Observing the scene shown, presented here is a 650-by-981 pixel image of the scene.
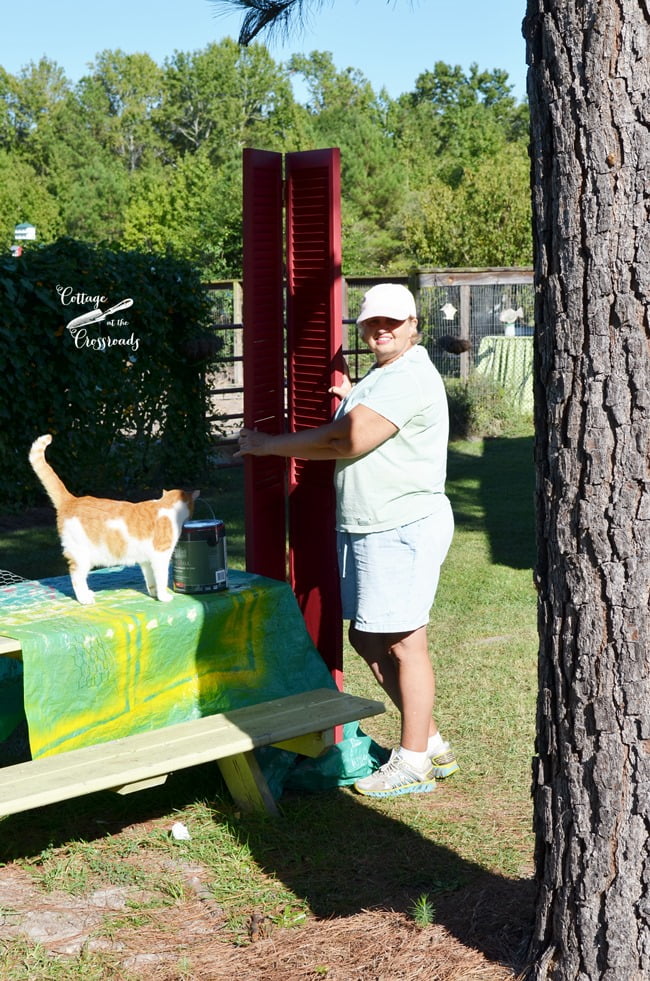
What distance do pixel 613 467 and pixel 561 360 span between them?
0.86 feet

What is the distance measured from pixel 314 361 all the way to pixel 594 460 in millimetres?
2163

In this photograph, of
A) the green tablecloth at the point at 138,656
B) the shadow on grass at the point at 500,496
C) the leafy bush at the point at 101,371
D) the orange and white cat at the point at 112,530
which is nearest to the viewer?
the green tablecloth at the point at 138,656

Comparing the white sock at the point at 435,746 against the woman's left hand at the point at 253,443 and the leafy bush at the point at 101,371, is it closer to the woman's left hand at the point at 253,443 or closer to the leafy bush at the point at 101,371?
the woman's left hand at the point at 253,443

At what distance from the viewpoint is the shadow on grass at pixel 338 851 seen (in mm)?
3217

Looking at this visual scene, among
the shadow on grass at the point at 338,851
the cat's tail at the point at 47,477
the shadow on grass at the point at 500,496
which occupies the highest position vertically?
the cat's tail at the point at 47,477

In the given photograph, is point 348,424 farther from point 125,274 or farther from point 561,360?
point 125,274

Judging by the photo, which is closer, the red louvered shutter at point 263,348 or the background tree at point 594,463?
the background tree at point 594,463

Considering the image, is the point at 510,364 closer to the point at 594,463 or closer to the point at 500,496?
the point at 500,496

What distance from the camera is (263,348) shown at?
14.7 ft

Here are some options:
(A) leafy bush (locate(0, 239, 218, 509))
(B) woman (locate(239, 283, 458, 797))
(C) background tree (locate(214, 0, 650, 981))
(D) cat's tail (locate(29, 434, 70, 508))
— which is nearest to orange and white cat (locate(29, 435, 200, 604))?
(D) cat's tail (locate(29, 434, 70, 508))

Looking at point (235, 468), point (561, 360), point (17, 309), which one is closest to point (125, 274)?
point (17, 309)

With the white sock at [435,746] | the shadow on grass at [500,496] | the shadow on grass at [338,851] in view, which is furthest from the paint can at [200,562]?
the shadow on grass at [500,496]

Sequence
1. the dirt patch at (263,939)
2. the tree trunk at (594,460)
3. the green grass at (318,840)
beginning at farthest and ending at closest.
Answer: the green grass at (318,840), the dirt patch at (263,939), the tree trunk at (594,460)

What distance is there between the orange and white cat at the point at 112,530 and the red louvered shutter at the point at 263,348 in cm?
50
